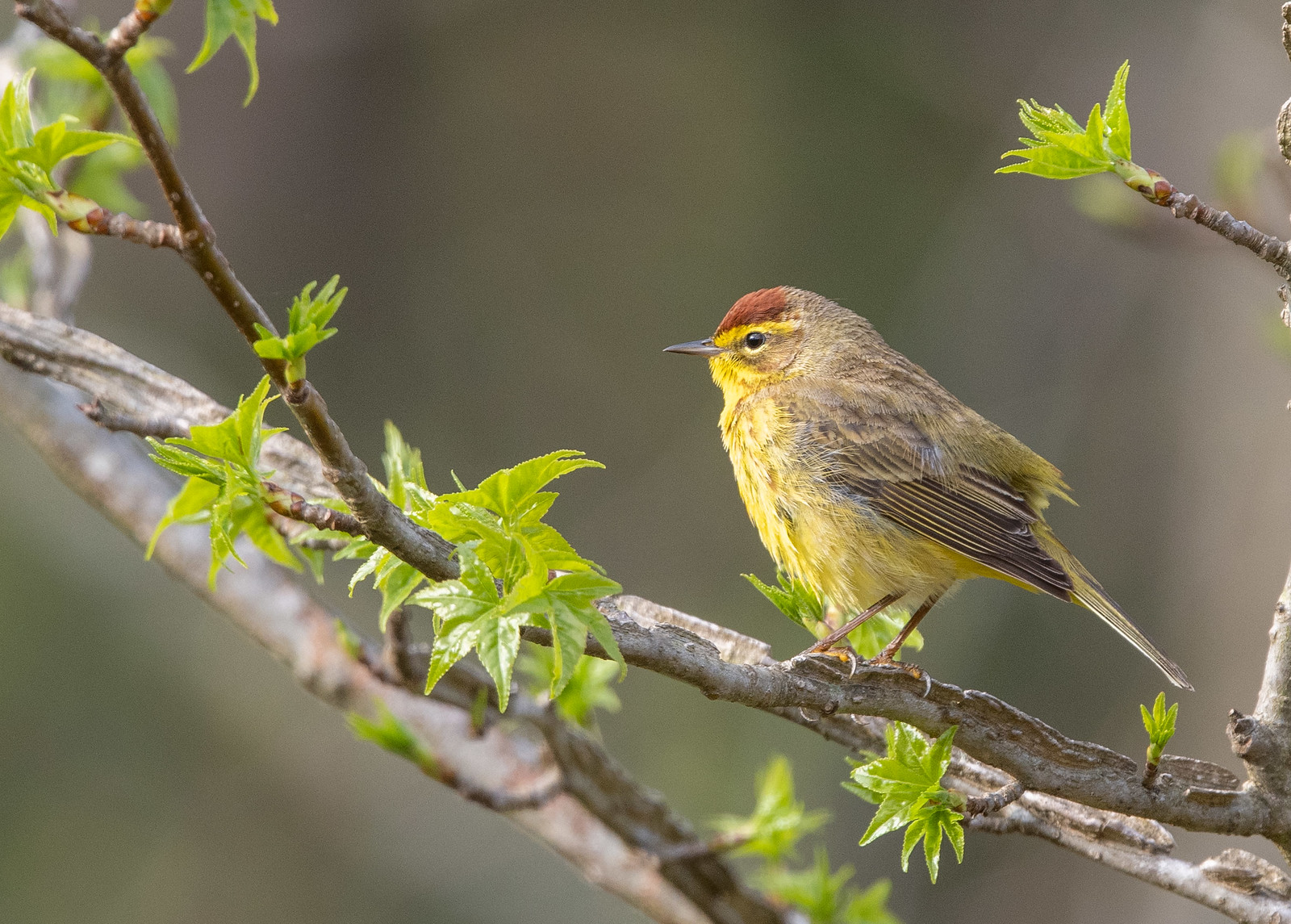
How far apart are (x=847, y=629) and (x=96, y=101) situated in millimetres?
3223

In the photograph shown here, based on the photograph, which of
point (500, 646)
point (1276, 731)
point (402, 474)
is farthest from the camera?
point (402, 474)

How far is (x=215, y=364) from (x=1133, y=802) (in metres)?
8.08

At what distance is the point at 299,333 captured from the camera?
1869 mm

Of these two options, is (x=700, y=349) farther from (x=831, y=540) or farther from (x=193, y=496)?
(x=193, y=496)

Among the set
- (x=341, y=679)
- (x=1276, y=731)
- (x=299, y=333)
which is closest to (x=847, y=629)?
(x=1276, y=731)

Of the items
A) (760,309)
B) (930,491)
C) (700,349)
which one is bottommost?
(930,491)

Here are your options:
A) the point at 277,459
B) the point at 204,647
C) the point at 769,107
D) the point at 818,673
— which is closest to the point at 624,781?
the point at 818,673

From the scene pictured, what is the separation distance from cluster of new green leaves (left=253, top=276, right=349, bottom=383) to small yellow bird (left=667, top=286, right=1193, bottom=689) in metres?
2.17

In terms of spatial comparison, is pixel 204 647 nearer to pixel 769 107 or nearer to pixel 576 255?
pixel 576 255

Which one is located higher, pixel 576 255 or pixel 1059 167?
pixel 576 255

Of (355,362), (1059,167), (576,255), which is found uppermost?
(576,255)

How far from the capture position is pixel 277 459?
128 inches

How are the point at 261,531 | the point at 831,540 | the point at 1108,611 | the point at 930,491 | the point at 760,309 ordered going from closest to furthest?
1. the point at 261,531
2. the point at 1108,611
3. the point at 831,540
4. the point at 930,491
5. the point at 760,309

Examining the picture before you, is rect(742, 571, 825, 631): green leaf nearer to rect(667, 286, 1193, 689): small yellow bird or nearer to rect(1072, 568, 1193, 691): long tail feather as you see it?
rect(667, 286, 1193, 689): small yellow bird
